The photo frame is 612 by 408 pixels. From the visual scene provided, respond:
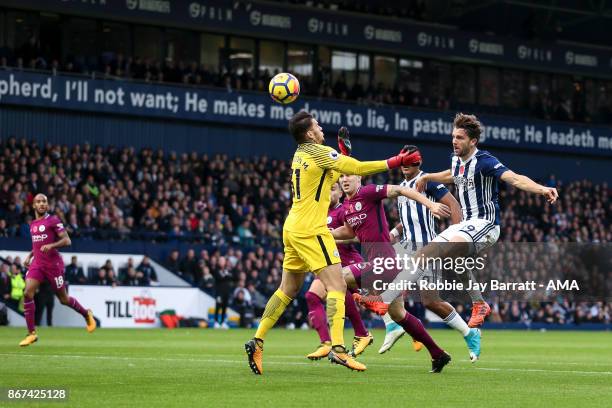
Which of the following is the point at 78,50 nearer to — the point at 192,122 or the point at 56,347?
the point at 192,122

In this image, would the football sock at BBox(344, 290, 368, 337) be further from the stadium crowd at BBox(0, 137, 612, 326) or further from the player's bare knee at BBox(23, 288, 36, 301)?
the stadium crowd at BBox(0, 137, 612, 326)

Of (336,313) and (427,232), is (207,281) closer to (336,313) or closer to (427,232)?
(427,232)

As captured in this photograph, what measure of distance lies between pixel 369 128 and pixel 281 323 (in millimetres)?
12502

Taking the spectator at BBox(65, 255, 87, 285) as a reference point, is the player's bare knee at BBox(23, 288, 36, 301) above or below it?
above

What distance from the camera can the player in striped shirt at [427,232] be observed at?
1373cm

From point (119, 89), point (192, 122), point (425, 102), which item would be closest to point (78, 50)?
point (119, 89)

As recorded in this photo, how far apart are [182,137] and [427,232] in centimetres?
2600

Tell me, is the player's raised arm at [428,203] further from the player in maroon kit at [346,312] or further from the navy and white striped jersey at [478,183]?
the player in maroon kit at [346,312]

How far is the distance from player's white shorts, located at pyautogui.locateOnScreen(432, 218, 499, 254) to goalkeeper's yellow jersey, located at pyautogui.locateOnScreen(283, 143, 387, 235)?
176cm

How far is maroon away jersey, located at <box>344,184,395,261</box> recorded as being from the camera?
14.6 meters

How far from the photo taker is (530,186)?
11562 millimetres

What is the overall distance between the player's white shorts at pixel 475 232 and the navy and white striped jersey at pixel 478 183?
7 centimetres

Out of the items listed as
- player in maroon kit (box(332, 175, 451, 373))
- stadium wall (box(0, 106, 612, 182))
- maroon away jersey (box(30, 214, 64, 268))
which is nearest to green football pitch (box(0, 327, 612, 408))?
player in maroon kit (box(332, 175, 451, 373))

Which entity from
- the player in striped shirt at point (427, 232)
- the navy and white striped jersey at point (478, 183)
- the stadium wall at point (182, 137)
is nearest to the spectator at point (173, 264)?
the stadium wall at point (182, 137)
